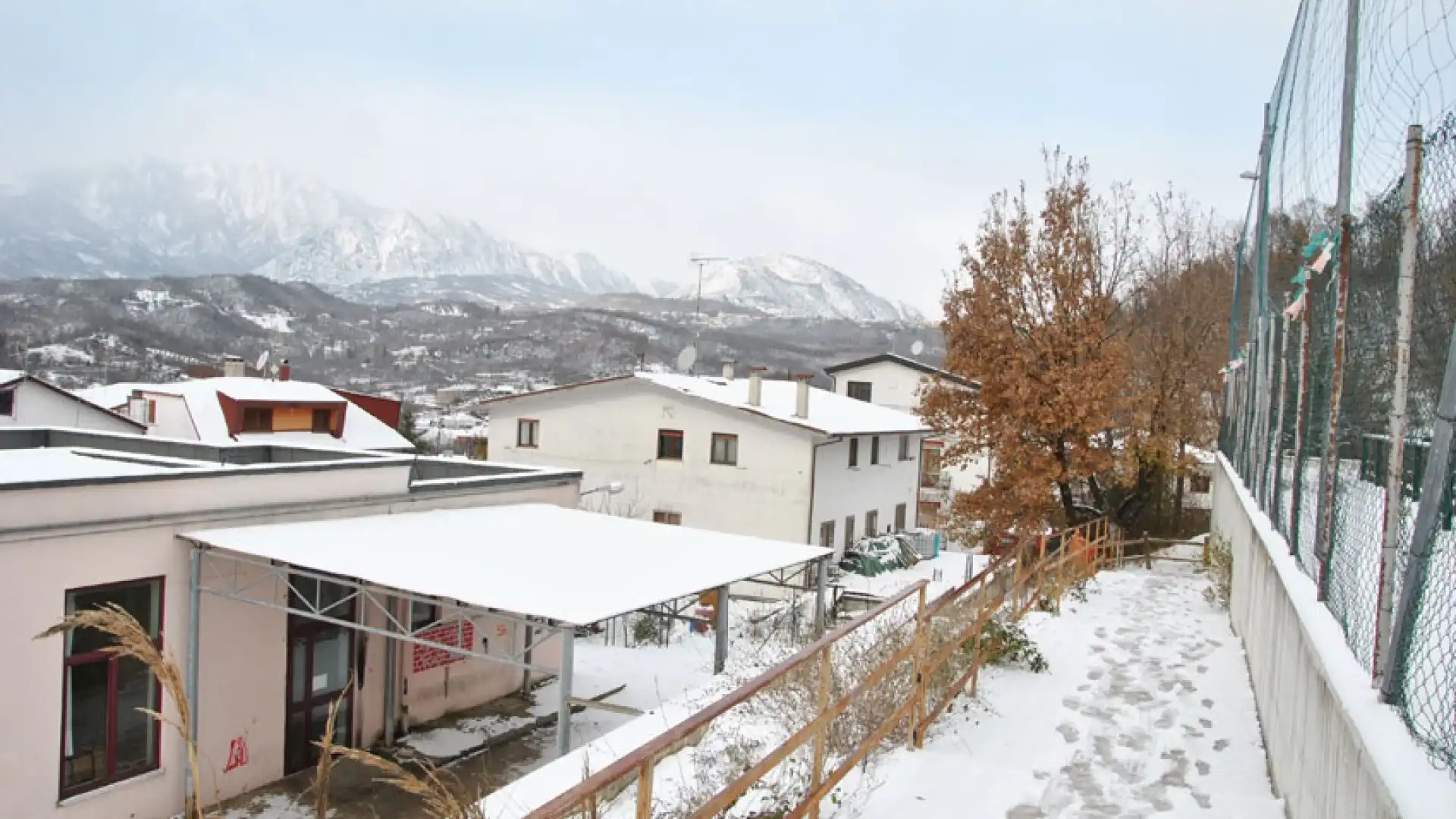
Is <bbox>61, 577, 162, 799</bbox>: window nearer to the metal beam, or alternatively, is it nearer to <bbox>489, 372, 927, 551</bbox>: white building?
the metal beam

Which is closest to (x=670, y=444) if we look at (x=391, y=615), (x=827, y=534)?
(x=827, y=534)

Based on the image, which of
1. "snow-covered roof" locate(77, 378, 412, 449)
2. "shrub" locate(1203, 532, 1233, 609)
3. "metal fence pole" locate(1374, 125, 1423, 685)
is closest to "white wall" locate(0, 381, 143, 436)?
"snow-covered roof" locate(77, 378, 412, 449)

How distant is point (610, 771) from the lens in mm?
3158

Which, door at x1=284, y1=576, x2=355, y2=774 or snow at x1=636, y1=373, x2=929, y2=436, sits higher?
snow at x1=636, y1=373, x2=929, y2=436

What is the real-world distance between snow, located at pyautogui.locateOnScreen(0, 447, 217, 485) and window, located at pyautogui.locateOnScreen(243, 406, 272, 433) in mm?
15378

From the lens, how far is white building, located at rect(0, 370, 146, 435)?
29016 mm

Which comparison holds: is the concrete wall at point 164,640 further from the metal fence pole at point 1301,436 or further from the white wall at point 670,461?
the white wall at point 670,461

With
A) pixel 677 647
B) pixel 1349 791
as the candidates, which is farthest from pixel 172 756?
pixel 1349 791

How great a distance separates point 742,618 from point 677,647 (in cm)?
343

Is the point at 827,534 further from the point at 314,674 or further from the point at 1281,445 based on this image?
the point at 1281,445

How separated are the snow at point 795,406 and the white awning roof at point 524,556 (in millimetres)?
14366

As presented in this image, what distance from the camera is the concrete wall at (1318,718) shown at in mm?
2896

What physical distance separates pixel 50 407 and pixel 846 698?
3195 centimetres

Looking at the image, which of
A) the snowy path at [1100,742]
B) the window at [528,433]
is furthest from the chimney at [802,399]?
the snowy path at [1100,742]
